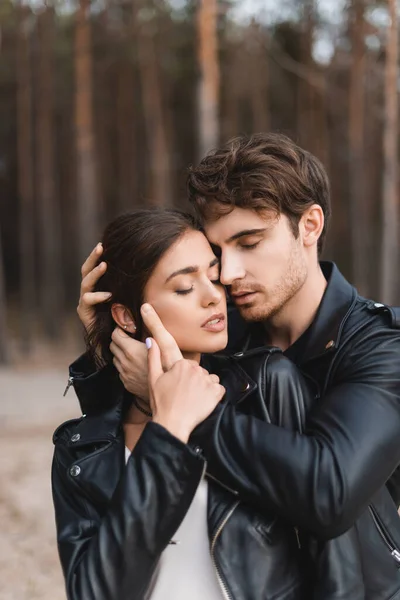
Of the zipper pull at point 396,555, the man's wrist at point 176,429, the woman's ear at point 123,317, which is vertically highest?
the woman's ear at point 123,317

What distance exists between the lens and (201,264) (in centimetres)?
213

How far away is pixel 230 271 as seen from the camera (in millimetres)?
2227

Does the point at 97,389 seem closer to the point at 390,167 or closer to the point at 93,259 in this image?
the point at 93,259

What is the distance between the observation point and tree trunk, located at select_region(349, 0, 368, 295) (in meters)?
12.9

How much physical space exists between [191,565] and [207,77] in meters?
9.23

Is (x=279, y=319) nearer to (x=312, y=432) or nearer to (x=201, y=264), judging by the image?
(x=201, y=264)

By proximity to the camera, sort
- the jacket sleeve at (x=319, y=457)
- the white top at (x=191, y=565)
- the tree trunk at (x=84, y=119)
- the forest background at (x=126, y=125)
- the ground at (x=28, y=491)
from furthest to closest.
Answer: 1. the tree trunk at (x=84, y=119)
2. the forest background at (x=126, y=125)
3. the ground at (x=28, y=491)
4. the white top at (x=191, y=565)
5. the jacket sleeve at (x=319, y=457)

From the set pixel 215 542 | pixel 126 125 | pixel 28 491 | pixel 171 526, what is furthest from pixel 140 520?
pixel 126 125

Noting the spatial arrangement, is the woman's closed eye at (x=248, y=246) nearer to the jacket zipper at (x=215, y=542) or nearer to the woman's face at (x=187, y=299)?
the woman's face at (x=187, y=299)

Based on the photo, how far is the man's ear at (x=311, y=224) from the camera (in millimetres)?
2467

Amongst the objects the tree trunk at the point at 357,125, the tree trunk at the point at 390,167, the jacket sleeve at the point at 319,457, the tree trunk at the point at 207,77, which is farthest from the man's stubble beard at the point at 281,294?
the tree trunk at the point at 357,125

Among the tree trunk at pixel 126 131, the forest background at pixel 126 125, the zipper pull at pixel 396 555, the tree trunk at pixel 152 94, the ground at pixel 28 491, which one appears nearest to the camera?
the zipper pull at pixel 396 555

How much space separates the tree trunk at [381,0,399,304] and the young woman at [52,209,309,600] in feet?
28.5

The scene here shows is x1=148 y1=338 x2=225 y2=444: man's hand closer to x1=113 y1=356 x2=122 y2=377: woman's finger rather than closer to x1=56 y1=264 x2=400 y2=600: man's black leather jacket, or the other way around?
x1=56 y1=264 x2=400 y2=600: man's black leather jacket
